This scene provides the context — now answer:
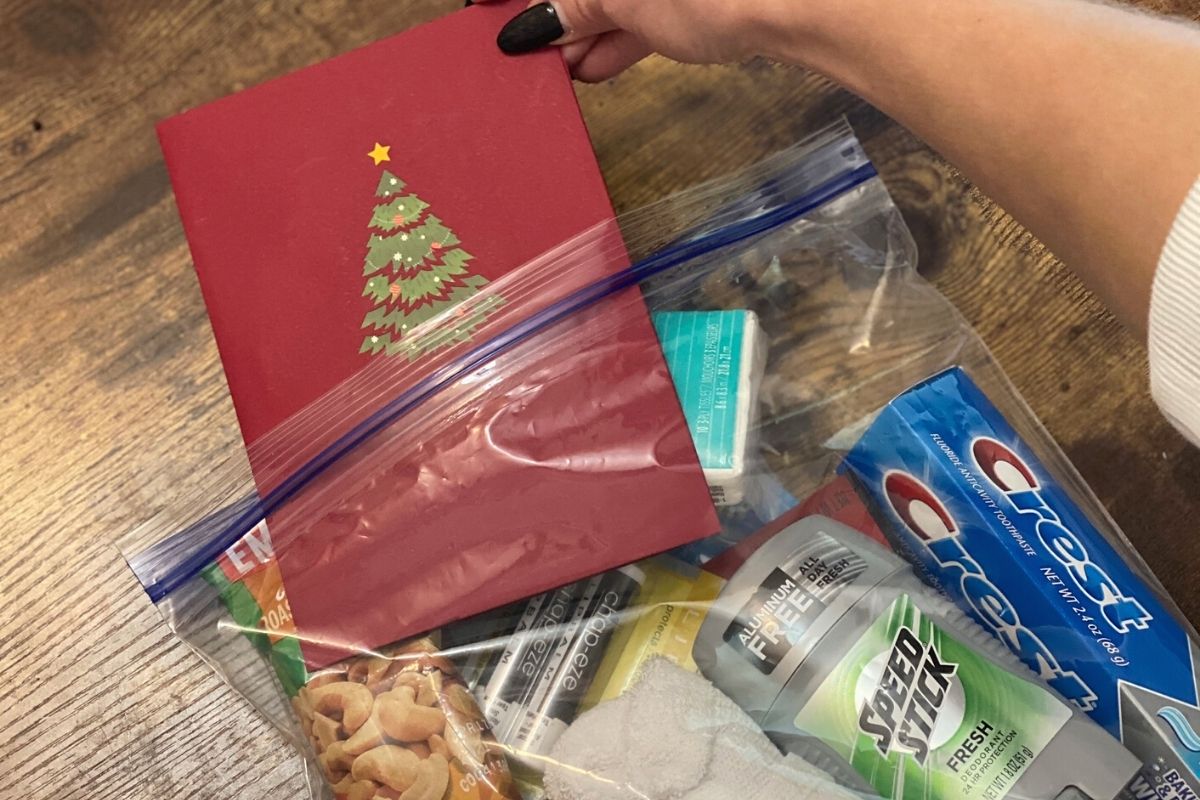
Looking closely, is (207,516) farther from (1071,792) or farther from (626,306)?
(1071,792)

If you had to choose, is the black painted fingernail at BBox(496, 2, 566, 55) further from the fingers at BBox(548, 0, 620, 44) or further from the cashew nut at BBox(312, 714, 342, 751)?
the cashew nut at BBox(312, 714, 342, 751)

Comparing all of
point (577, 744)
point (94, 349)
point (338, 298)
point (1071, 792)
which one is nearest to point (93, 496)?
point (94, 349)

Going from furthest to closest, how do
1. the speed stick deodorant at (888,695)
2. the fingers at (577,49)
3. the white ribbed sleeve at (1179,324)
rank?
1. the fingers at (577,49)
2. the speed stick deodorant at (888,695)
3. the white ribbed sleeve at (1179,324)

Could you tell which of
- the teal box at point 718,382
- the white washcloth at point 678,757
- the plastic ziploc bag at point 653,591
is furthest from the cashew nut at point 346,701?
the teal box at point 718,382

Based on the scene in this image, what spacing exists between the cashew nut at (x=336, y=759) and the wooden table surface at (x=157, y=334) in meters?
0.11

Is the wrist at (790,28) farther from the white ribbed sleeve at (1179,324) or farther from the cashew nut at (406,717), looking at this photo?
the cashew nut at (406,717)

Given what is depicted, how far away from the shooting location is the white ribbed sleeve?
309 millimetres

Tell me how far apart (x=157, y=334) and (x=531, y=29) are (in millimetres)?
341

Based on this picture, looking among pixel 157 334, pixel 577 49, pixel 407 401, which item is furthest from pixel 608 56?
pixel 157 334

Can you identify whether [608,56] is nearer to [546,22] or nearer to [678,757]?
[546,22]

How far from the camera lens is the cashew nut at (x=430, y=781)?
17.9 inches

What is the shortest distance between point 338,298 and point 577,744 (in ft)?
0.94

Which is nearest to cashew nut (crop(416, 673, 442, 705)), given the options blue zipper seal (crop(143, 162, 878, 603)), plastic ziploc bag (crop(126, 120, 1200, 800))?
plastic ziploc bag (crop(126, 120, 1200, 800))

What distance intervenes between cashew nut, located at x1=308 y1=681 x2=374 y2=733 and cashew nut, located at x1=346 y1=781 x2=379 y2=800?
27 millimetres
